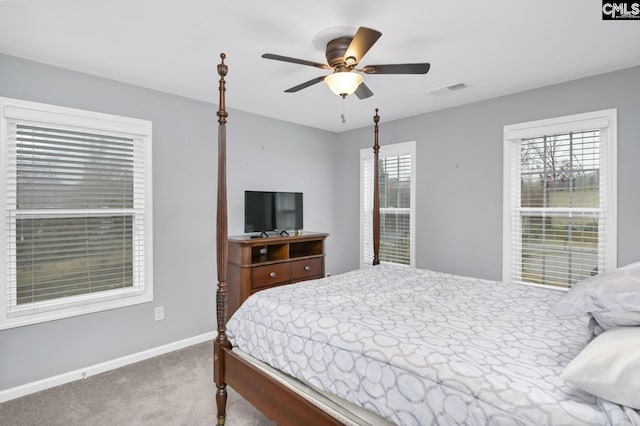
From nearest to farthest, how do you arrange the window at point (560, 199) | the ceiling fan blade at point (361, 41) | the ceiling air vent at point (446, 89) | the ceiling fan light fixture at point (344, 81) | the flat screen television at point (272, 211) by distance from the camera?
1. the ceiling fan blade at point (361, 41)
2. the ceiling fan light fixture at point (344, 81)
3. the window at point (560, 199)
4. the ceiling air vent at point (446, 89)
5. the flat screen television at point (272, 211)

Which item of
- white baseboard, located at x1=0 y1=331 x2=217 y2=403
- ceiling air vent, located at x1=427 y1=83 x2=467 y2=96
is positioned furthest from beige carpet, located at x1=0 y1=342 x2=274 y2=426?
ceiling air vent, located at x1=427 y1=83 x2=467 y2=96

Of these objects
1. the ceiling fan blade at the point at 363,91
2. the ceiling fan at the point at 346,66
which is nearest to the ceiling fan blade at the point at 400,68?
the ceiling fan at the point at 346,66

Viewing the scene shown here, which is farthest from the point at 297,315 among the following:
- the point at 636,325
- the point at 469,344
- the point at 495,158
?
the point at 495,158

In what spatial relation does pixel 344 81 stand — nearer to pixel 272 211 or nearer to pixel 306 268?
pixel 272 211

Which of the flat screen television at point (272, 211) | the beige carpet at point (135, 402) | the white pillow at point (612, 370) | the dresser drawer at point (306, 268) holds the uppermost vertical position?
the flat screen television at point (272, 211)

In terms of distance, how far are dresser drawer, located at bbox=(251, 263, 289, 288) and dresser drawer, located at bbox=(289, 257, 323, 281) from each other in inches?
4.1

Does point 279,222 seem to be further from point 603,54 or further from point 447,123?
point 603,54

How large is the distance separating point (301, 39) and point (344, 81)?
421 millimetres

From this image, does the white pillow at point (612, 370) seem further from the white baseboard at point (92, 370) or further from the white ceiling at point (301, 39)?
the white baseboard at point (92, 370)

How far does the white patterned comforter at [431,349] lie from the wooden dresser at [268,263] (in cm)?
125

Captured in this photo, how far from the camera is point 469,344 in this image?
1424 millimetres

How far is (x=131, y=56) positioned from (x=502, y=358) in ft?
9.83

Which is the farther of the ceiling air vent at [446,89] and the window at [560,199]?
the ceiling air vent at [446,89]

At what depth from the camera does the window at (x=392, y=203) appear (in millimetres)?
4301
